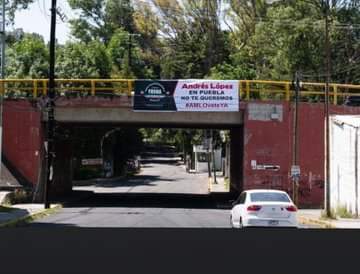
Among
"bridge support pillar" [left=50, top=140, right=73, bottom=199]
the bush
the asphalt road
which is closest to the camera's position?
the asphalt road

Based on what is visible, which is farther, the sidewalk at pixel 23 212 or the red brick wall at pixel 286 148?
the red brick wall at pixel 286 148

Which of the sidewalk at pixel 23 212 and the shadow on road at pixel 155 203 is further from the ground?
the sidewalk at pixel 23 212

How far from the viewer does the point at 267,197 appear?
75.0 feet

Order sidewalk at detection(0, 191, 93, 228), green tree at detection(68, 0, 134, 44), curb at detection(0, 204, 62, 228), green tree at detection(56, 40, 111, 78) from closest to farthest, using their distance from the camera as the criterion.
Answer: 1. curb at detection(0, 204, 62, 228)
2. sidewalk at detection(0, 191, 93, 228)
3. green tree at detection(56, 40, 111, 78)
4. green tree at detection(68, 0, 134, 44)

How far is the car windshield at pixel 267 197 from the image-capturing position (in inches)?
893

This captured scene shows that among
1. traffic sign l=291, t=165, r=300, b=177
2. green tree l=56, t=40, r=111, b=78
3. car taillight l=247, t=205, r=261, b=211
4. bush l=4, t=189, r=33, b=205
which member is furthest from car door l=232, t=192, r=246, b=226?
green tree l=56, t=40, r=111, b=78

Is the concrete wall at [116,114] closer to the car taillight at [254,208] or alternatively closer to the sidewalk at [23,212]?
the sidewalk at [23,212]

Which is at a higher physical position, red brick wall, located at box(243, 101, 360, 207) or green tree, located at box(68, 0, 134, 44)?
green tree, located at box(68, 0, 134, 44)

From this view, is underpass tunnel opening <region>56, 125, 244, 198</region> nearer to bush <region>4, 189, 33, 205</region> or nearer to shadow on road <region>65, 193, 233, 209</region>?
shadow on road <region>65, 193, 233, 209</region>

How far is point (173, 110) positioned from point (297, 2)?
23.1 metres

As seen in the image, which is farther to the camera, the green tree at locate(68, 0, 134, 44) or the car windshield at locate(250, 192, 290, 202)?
the green tree at locate(68, 0, 134, 44)

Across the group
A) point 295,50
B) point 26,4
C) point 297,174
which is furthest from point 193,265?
point 295,50

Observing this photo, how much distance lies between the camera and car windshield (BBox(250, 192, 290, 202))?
74.4ft

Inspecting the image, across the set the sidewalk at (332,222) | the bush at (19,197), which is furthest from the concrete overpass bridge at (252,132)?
the sidewalk at (332,222)
